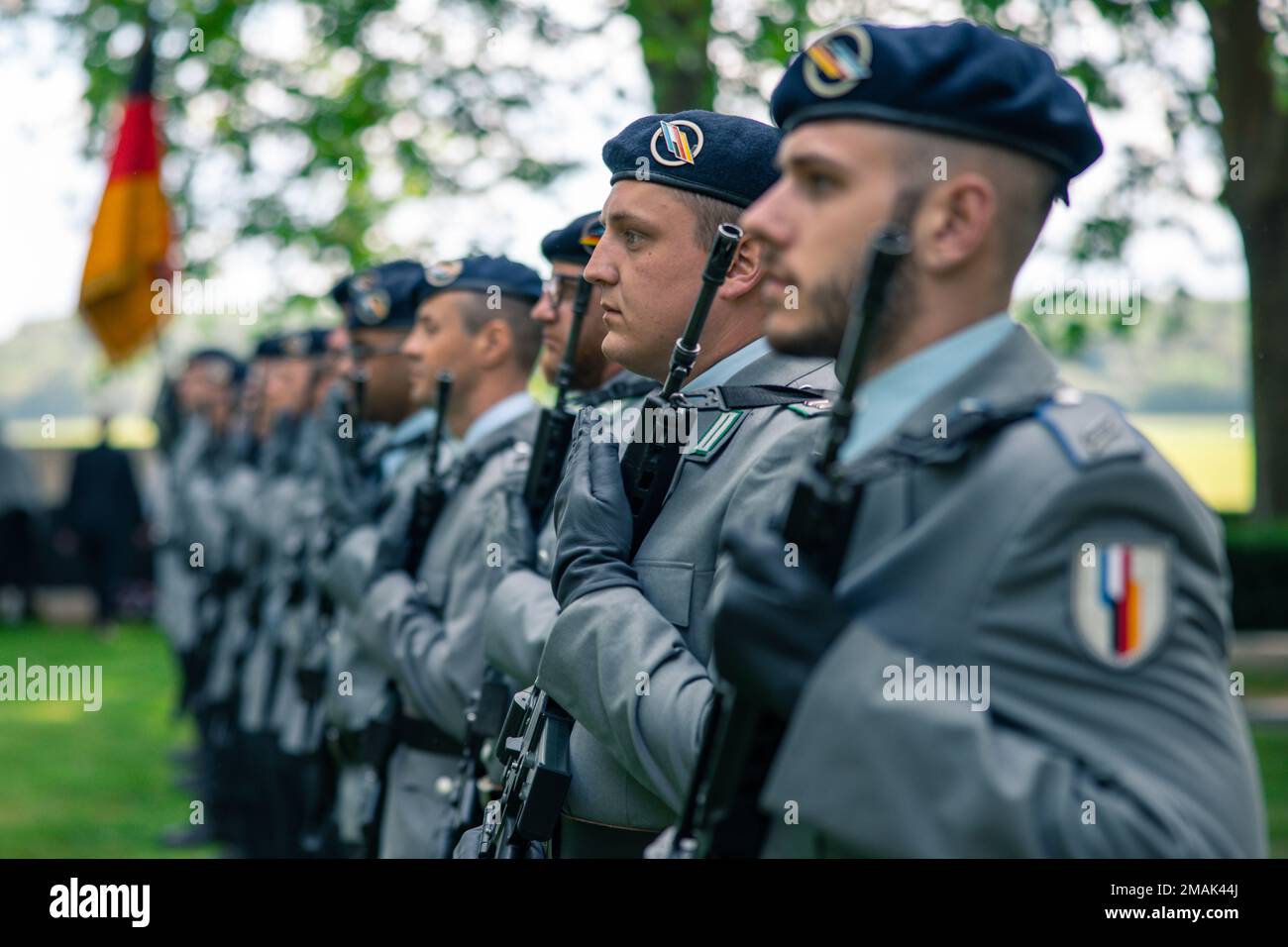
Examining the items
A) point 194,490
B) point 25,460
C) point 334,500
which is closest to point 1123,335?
point 194,490

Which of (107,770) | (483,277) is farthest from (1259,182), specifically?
(107,770)

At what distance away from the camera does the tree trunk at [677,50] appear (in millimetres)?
8836

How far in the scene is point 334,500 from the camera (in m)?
5.68

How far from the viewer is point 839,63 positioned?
6.36 ft

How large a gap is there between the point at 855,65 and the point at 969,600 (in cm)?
65

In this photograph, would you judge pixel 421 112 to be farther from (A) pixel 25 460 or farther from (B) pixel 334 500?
(A) pixel 25 460

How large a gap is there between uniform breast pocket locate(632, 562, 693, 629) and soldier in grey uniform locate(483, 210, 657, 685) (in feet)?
1.55

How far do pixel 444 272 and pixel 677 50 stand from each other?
4276 mm

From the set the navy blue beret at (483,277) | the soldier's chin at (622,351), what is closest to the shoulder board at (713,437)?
the soldier's chin at (622,351)

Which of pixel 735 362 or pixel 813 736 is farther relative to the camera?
pixel 735 362

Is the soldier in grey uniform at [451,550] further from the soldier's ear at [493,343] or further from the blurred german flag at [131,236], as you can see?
the blurred german flag at [131,236]

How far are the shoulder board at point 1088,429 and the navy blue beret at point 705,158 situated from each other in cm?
120

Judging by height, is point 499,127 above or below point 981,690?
above
